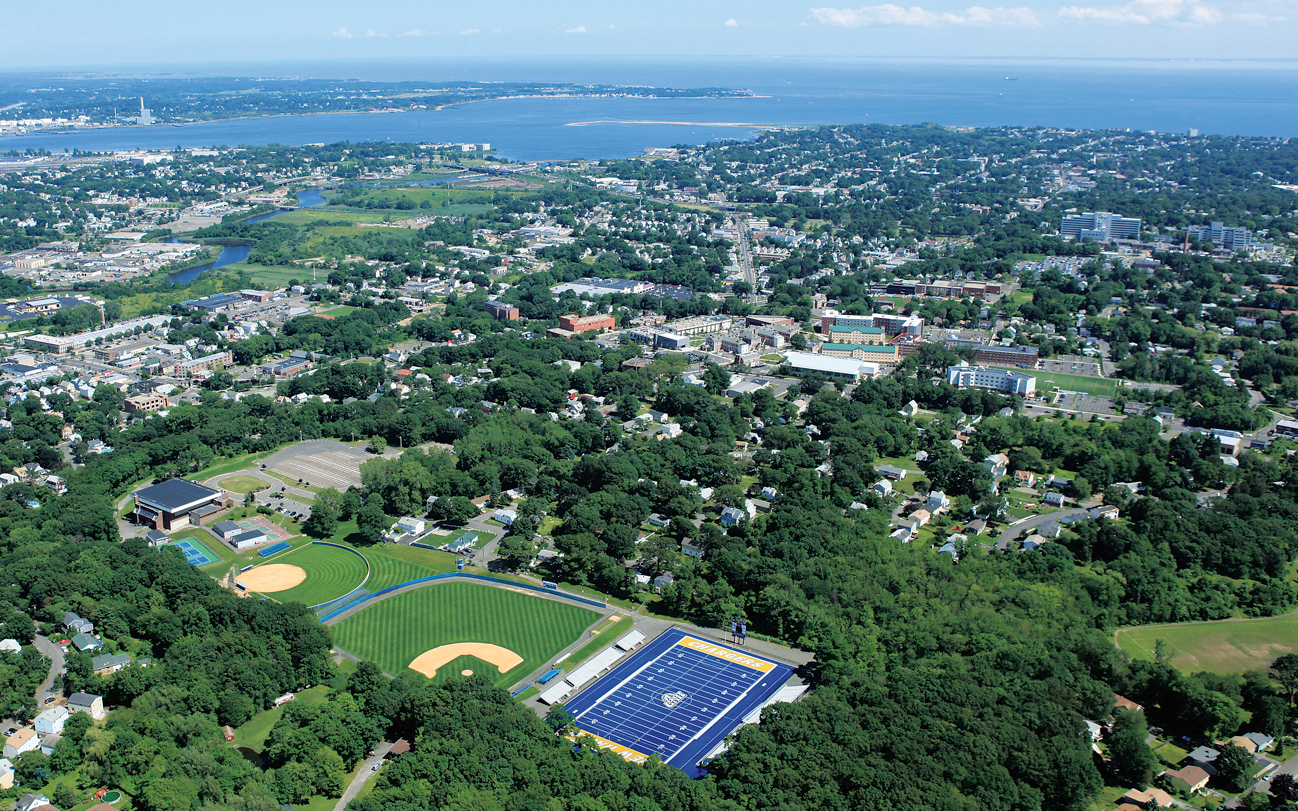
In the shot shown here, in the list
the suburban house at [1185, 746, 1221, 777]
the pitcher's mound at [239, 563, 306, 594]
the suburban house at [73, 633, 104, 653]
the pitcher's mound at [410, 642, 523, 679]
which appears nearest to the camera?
the suburban house at [1185, 746, 1221, 777]

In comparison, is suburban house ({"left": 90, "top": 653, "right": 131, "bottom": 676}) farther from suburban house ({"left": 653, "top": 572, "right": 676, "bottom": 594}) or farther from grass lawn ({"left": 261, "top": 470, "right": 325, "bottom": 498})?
suburban house ({"left": 653, "top": 572, "right": 676, "bottom": 594})

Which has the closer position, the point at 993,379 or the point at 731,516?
the point at 731,516

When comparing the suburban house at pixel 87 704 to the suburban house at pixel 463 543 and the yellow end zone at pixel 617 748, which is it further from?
the suburban house at pixel 463 543

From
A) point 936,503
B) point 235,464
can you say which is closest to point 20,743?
point 235,464

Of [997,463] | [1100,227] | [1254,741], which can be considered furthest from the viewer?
[1100,227]

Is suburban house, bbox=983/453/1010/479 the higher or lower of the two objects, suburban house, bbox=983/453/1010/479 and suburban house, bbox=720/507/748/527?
the higher

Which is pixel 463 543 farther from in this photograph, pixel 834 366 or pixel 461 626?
pixel 834 366

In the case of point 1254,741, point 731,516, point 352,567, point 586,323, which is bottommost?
point 352,567

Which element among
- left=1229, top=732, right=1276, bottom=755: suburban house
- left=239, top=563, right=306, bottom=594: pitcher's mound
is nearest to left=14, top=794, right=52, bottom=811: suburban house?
left=239, top=563, right=306, bottom=594: pitcher's mound
